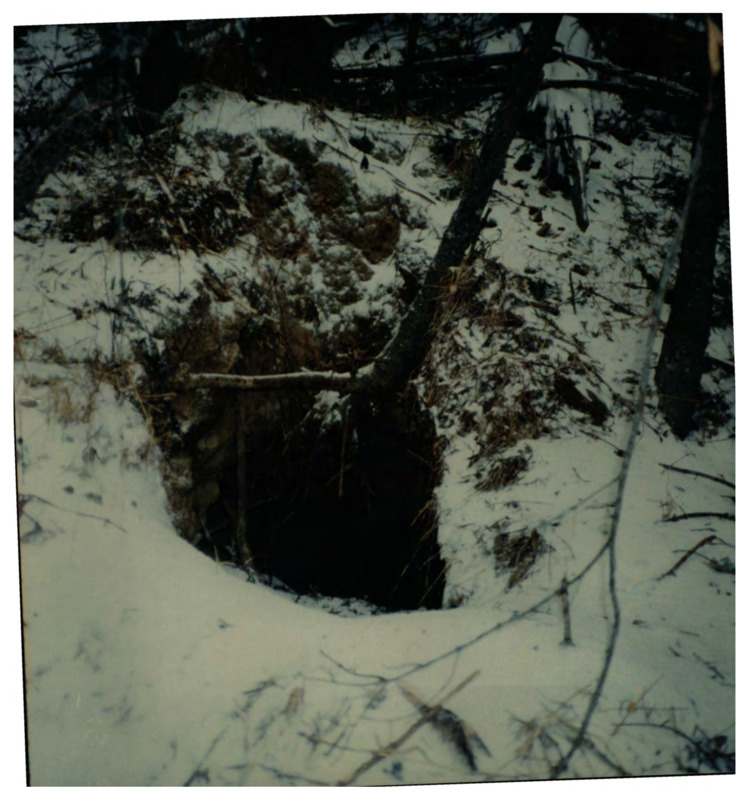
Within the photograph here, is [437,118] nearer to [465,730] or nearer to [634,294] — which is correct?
[634,294]

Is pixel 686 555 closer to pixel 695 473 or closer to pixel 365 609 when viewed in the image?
pixel 695 473

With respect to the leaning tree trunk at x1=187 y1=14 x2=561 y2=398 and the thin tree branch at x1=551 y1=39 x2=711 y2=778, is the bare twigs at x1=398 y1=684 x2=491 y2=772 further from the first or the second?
the leaning tree trunk at x1=187 y1=14 x2=561 y2=398

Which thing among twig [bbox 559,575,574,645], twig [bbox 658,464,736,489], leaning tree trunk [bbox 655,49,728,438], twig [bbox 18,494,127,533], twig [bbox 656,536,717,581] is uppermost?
leaning tree trunk [bbox 655,49,728,438]

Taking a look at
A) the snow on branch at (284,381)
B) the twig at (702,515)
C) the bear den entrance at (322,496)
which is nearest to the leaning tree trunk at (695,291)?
the twig at (702,515)

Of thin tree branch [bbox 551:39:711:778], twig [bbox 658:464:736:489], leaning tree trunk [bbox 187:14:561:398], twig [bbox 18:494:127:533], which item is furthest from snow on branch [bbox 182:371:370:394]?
twig [bbox 658:464:736:489]

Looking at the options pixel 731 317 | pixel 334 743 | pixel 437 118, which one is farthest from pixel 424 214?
pixel 334 743

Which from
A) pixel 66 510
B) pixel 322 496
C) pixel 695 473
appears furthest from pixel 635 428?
pixel 66 510
